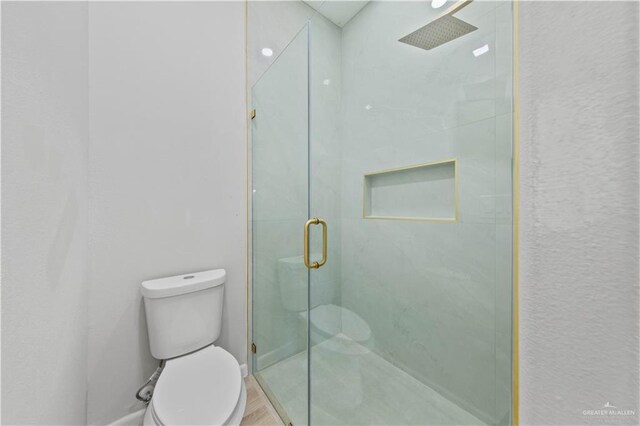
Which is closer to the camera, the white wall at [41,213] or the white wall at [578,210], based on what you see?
the white wall at [578,210]

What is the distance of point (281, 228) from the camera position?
4.48 feet

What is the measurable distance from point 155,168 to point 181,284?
1.99ft

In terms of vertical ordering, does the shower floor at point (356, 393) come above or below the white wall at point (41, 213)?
below

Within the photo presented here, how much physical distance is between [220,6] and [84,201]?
134 cm

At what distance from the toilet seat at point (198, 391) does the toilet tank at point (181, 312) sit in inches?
2.9

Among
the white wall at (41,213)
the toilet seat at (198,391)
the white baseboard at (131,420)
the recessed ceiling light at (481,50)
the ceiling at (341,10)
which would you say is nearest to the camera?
the white wall at (41,213)

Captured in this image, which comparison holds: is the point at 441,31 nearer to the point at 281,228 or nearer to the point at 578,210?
the point at 578,210

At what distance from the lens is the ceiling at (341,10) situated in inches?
58.5

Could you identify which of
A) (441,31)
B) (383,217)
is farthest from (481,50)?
(383,217)

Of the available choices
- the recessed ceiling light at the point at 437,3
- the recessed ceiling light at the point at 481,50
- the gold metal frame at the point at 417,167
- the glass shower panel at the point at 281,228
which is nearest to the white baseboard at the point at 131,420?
the glass shower panel at the point at 281,228

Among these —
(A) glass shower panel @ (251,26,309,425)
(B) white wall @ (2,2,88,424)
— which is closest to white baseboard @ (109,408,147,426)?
(B) white wall @ (2,2,88,424)

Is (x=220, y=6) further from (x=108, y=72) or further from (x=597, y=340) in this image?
(x=597, y=340)

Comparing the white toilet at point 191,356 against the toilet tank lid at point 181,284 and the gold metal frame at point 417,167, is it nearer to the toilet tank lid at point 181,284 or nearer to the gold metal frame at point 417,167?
the toilet tank lid at point 181,284

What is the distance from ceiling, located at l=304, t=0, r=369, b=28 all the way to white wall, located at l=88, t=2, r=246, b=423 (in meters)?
0.55
